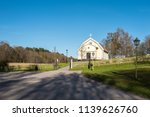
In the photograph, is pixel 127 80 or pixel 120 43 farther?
pixel 120 43

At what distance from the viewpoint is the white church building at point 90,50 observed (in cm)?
8300

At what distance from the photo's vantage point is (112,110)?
8.73m

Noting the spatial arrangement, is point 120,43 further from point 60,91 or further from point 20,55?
point 60,91

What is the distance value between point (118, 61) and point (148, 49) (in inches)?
1552

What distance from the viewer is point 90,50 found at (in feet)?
276

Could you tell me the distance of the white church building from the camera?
272 feet

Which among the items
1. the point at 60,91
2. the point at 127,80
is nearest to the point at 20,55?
the point at 127,80

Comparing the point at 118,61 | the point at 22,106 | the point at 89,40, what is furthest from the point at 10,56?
the point at 22,106

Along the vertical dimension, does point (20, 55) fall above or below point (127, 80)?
above

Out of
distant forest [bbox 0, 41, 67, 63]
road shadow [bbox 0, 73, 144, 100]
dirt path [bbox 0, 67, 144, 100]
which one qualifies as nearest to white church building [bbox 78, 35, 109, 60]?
distant forest [bbox 0, 41, 67, 63]

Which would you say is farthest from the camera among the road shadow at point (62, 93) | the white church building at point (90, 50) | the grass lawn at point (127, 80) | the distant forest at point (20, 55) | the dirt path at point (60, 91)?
the distant forest at point (20, 55)

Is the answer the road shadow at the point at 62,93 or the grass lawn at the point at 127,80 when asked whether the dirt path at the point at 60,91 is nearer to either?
the road shadow at the point at 62,93

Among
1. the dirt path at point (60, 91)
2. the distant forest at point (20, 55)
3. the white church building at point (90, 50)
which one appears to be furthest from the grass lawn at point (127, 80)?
the distant forest at point (20, 55)

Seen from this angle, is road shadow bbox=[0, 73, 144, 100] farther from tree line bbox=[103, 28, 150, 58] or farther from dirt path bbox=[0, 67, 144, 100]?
tree line bbox=[103, 28, 150, 58]
